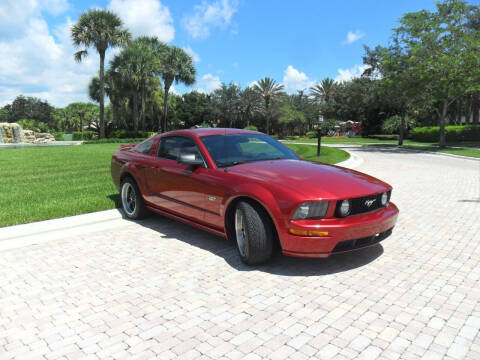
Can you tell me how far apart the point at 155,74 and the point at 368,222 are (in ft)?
140

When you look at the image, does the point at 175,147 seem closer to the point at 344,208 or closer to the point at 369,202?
the point at 344,208

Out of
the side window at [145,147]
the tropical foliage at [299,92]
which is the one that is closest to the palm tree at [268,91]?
the tropical foliage at [299,92]

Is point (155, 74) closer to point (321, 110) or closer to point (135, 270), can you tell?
point (321, 110)

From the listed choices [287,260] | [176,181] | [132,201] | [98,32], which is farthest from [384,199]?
[98,32]

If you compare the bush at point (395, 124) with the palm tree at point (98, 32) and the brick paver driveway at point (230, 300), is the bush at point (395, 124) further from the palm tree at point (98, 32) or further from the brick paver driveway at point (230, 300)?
the brick paver driveway at point (230, 300)

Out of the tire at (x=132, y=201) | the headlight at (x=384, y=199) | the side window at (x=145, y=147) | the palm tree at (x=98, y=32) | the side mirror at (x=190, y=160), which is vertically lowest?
the tire at (x=132, y=201)

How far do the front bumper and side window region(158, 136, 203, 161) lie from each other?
1.80 meters

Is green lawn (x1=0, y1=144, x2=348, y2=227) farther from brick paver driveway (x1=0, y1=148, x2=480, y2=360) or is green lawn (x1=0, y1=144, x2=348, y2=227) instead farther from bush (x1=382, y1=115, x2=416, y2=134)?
bush (x1=382, y1=115, x2=416, y2=134)

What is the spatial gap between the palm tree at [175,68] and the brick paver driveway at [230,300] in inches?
1584

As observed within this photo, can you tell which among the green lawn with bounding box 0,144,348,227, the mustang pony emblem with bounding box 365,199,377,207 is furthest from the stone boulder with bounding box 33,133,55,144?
the mustang pony emblem with bounding box 365,199,377,207

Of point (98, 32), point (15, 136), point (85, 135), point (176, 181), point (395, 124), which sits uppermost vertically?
point (98, 32)

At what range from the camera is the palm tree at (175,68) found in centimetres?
4397

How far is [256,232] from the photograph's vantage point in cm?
384

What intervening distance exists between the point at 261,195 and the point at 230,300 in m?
1.05
